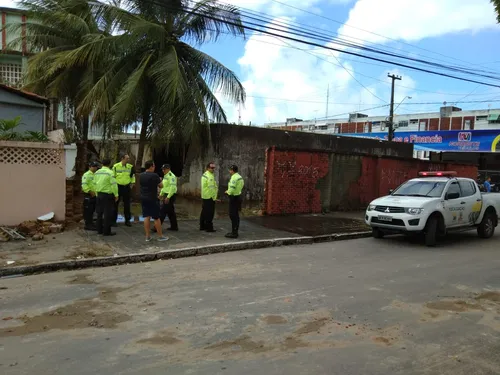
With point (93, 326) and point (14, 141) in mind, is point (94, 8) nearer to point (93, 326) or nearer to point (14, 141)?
point (14, 141)

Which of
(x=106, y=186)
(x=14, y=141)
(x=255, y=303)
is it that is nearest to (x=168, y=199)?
(x=106, y=186)

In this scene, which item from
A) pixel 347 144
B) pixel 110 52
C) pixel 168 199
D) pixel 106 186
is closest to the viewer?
pixel 106 186

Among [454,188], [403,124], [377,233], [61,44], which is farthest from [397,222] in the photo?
[403,124]

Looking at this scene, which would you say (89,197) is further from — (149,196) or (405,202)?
(405,202)

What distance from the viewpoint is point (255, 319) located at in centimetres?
477

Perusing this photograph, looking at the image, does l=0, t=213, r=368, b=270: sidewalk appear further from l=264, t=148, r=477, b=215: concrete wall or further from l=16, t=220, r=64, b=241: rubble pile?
l=264, t=148, r=477, b=215: concrete wall

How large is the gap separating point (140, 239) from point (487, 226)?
8.91 m

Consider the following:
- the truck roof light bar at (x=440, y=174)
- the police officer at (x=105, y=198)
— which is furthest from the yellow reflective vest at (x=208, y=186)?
the truck roof light bar at (x=440, y=174)

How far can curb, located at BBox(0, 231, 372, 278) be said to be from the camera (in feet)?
22.6

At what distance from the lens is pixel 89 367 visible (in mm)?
3557

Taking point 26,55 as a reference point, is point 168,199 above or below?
below

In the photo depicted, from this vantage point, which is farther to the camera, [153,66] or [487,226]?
[153,66]

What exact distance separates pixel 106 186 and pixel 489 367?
777 centimetres

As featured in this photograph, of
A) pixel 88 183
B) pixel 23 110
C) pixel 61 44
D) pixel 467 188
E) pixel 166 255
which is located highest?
pixel 61 44
